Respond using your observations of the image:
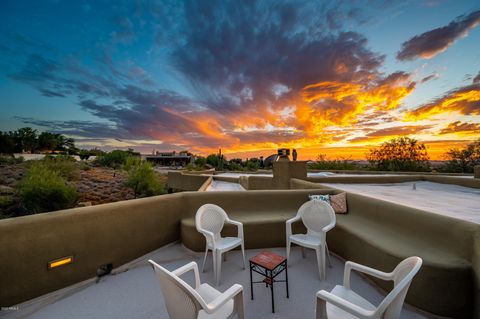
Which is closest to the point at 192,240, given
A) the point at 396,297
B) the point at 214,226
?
the point at 214,226

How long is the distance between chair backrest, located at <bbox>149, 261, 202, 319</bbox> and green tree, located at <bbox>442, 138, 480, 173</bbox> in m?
18.6

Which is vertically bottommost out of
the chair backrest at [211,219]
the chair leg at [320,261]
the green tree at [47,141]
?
the chair leg at [320,261]

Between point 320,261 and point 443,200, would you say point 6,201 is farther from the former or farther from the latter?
point 443,200

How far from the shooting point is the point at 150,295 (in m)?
2.03

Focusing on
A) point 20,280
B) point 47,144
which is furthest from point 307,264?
point 47,144

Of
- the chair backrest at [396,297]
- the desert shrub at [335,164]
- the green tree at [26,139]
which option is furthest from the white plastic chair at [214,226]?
the green tree at [26,139]

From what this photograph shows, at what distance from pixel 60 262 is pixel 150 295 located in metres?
1.10

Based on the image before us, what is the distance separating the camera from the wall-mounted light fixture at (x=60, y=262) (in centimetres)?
199

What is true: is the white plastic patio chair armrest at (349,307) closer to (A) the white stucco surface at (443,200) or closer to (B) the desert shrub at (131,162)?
(A) the white stucco surface at (443,200)

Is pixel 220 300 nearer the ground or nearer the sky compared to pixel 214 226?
nearer the sky

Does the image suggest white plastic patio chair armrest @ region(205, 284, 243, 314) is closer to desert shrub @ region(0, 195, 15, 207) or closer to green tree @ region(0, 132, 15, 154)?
desert shrub @ region(0, 195, 15, 207)

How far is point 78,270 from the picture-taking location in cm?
219

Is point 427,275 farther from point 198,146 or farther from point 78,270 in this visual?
point 198,146

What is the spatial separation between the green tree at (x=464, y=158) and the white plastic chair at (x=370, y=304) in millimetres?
17378
